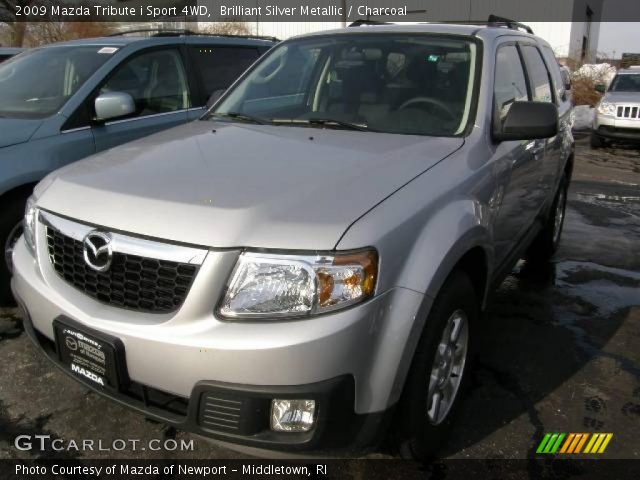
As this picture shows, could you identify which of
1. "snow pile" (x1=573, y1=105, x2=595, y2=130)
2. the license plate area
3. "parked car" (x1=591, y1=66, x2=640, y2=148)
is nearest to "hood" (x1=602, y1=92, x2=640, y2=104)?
"parked car" (x1=591, y1=66, x2=640, y2=148)

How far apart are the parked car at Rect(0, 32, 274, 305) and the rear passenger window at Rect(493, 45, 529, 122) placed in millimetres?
2467

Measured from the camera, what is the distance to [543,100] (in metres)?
3.96

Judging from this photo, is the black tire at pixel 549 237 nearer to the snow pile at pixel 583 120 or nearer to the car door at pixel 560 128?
the car door at pixel 560 128

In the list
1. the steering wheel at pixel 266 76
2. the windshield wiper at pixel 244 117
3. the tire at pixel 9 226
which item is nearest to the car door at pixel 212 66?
the steering wheel at pixel 266 76

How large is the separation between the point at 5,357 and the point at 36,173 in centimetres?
108

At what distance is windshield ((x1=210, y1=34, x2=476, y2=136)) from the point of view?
288cm

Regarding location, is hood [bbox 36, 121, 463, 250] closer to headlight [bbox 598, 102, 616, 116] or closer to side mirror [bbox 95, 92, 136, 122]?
side mirror [bbox 95, 92, 136, 122]

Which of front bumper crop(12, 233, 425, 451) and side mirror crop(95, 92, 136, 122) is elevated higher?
side mirror crop(95, 92, 136, 122)

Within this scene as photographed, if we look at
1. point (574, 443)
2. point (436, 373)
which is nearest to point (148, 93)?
point (436, 373)

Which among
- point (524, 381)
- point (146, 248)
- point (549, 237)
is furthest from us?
point (549, 237)

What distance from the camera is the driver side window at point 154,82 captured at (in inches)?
167

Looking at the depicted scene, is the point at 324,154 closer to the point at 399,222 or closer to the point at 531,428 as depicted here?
the point at 399,222

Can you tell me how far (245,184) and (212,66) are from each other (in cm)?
325

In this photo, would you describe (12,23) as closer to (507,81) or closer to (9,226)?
(9,226)
